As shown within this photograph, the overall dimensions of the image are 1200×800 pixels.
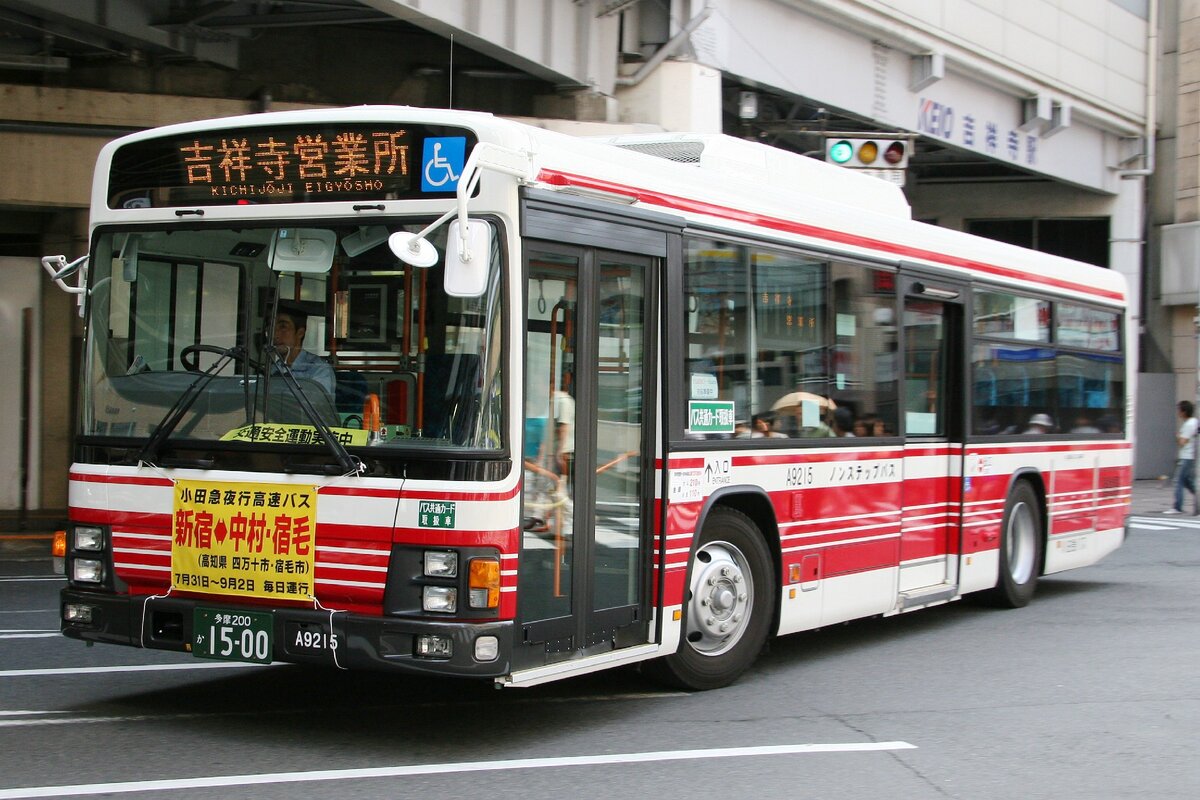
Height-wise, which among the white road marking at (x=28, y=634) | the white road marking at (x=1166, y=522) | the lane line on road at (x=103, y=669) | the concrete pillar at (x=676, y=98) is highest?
the concrete pillar at (x=676, y=98)

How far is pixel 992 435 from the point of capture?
11578 mm

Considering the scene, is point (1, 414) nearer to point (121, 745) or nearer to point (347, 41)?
point (347, 41)

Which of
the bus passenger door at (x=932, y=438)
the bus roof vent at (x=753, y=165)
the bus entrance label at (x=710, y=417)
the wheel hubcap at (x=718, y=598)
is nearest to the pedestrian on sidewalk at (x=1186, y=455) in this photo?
the bus passenger door at (x=932, y=438)

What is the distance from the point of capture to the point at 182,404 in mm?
6781

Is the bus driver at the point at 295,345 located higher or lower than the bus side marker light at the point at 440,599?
higher

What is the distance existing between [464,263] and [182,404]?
5.78 ft

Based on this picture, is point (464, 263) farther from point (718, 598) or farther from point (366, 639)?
point (718, 598)

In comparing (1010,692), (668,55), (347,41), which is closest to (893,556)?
(1010,692)

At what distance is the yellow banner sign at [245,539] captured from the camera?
21.4 feet

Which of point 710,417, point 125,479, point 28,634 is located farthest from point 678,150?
point 28,634

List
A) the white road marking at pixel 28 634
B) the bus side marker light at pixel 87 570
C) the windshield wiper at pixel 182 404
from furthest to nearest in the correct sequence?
the white road marking at pixel 28 634 → the bus side marker light at pixel 87 570 → the windshield wiper at pixel 182 404

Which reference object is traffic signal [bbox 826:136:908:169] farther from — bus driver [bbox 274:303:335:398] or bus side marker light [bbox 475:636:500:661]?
bus side marker light [bbox 475:636:500:661]

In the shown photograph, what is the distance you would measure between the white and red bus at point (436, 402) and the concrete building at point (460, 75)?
27.4 feet

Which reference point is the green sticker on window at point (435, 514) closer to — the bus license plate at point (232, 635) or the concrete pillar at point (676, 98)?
the bus license plate at point (232, 635)
